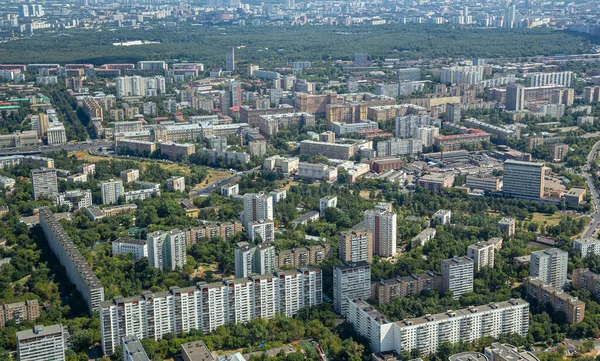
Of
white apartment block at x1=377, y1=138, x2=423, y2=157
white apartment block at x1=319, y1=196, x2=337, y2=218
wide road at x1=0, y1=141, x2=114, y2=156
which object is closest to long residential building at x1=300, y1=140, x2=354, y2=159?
white apartment block at x1=377, y1=138, x2=423, y2=157

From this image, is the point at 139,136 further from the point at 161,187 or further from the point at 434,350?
the point at 434,350

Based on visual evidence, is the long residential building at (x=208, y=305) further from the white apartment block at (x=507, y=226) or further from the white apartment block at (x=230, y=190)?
the white apartment block at (x=230, y=190)

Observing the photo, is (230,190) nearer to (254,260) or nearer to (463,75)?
(254,260)

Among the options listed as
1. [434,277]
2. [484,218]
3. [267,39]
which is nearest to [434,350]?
[434,277]

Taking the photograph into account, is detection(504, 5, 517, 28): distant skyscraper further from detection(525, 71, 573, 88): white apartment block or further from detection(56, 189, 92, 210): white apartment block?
detection(56, 189, 92, 210): white apartment block

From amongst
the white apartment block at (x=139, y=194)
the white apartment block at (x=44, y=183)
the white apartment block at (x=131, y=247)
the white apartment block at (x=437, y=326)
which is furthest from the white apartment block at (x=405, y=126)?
the white apartment block at (x=437, y=326)

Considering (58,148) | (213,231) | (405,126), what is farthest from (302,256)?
(58,148)
